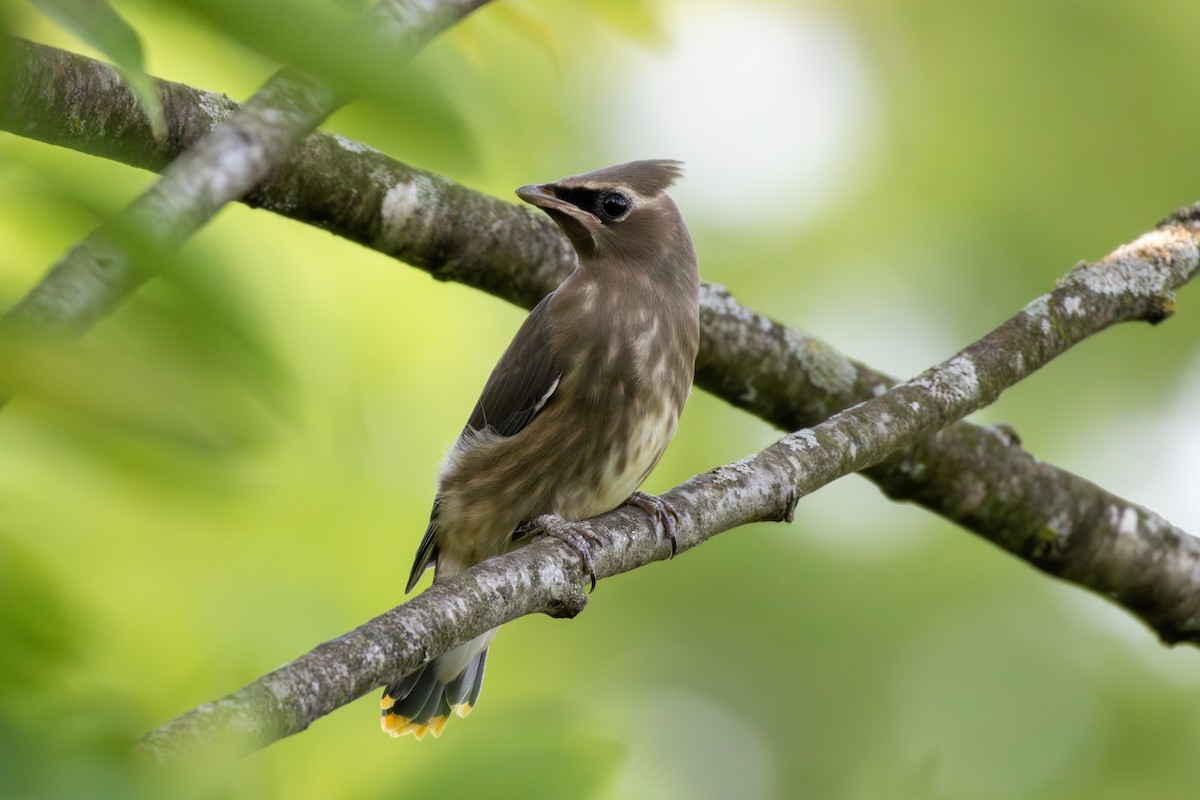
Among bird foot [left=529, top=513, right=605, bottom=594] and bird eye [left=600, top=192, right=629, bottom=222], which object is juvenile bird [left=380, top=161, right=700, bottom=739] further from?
bird foot [left=529, top=513, right=605, bottom=594]

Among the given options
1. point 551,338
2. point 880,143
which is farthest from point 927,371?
point 880,143

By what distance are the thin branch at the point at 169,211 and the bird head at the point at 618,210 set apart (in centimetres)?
324

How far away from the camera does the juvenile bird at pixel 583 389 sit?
4074 millimetres

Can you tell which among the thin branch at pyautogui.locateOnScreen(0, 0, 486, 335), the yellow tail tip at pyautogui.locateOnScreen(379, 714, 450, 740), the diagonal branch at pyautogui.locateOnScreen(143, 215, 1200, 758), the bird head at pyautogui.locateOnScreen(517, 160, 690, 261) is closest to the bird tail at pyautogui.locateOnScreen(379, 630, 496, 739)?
the yellow tail tip at pyautogui.locateOnScreen(379, 714, 450, 740)

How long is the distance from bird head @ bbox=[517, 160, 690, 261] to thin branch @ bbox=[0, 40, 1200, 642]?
0.15 meters

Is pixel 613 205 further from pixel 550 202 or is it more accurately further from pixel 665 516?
pixel 665 516

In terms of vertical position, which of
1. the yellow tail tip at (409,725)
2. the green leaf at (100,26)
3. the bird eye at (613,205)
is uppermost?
the bird eye at (613,205)

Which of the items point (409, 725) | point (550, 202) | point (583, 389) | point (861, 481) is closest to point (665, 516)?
point (583, 389)

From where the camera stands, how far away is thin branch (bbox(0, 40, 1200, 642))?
3.88 metres

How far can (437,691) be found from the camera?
186 inches

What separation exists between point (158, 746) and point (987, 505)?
423 cm

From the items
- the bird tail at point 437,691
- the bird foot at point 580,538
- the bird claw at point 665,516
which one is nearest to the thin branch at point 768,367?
the bird foot at point 580,538

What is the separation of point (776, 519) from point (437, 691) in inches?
74.8

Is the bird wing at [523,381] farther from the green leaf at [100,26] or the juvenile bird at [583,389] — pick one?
the green leaf at [100,26]
